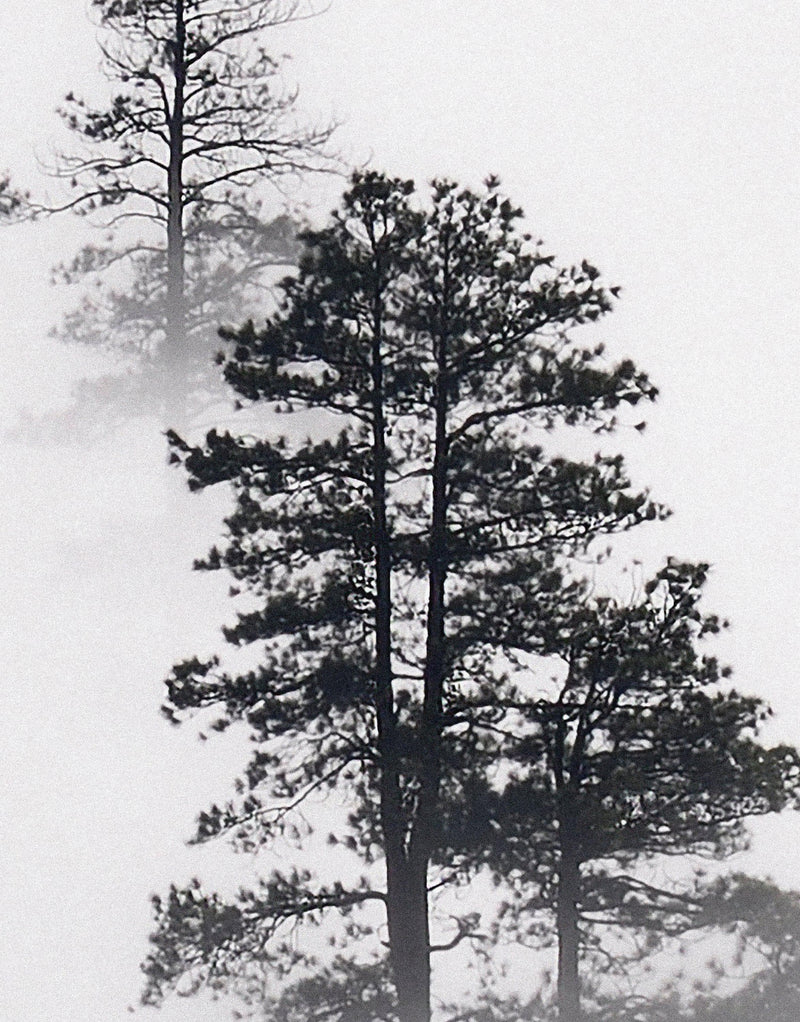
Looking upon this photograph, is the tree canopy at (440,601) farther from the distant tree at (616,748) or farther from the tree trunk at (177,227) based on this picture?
the tree trunk at (177,227)

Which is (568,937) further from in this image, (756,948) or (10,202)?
(10,202)

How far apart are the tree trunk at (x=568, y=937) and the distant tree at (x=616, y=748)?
0.02 m

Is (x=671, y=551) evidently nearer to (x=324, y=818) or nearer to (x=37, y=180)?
(x=324, y=818)

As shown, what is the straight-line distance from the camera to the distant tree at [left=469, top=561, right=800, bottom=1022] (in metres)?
20.3

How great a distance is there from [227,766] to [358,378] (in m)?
9.16

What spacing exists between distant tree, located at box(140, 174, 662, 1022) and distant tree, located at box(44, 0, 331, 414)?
1333 centimetres

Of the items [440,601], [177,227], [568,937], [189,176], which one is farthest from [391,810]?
[189,176]

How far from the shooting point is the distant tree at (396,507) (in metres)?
20.4

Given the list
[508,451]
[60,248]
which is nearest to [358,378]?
[508,451]

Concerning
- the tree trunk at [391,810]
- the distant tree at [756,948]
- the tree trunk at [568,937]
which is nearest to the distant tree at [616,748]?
the tree trunk at [568,937]

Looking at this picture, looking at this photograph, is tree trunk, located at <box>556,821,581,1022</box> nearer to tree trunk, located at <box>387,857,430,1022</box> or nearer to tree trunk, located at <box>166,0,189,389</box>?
tree trunk, located at <box>387,857,430,1022</box>

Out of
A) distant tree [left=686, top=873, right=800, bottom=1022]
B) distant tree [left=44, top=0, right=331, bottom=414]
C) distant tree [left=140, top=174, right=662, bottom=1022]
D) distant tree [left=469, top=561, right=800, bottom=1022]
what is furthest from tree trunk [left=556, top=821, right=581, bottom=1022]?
distant tree [left=44, top=0, right=331, bottom=414]

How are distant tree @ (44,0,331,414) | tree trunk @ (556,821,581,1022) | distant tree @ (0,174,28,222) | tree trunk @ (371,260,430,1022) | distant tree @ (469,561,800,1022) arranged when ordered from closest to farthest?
1. distant tree @ (469,561,800,1022)
2. tree trunk @ (371,260,430,1022)
3. tree trunk @ (556,821,581,1022)
4. distant tree @ (44,0,331,414)
5. distant tree @ (0,174,28,222)

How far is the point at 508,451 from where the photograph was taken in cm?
2053
